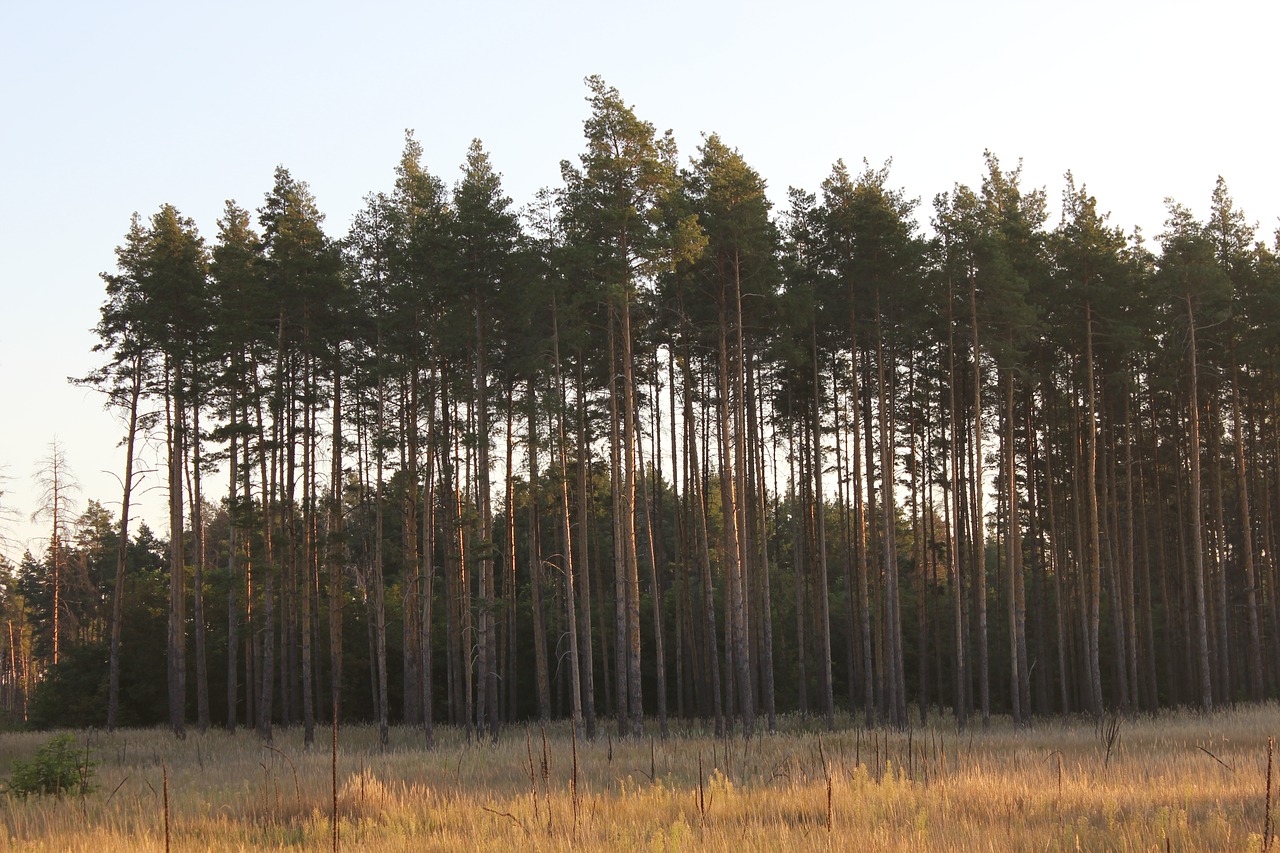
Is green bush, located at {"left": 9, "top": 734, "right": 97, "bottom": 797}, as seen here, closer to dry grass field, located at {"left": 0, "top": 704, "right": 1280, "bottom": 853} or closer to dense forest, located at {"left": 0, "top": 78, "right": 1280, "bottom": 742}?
dry grass field, located at {"left": 0, "top": 704, "right": 1280, "bottom": 853}

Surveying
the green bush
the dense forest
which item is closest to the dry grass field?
the green bush

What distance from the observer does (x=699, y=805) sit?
10.6 meters

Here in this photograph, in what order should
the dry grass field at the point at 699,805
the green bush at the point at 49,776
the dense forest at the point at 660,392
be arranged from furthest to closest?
the dense forest at the point at 660,392 < the green bush at the point at 49,776 < the dry grass field at the point at 699,805

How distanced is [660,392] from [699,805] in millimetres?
25967

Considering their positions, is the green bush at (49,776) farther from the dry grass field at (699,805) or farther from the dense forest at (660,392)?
the dense forest at (660,392)

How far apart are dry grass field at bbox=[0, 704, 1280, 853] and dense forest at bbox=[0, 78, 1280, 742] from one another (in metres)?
7.26

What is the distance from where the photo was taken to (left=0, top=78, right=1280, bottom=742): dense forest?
87.2 feet

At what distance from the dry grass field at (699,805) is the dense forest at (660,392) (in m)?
7.26

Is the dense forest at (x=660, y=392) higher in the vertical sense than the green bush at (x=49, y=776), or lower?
higher

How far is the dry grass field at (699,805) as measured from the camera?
29.1ft

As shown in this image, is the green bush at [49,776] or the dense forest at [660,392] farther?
the dense forest at [660,392]

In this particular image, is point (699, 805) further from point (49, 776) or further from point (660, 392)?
point (660, 392)

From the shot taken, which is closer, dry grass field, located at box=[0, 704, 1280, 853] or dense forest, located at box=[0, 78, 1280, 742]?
dry grass field, located at box=[0, 704, 1280, 853]

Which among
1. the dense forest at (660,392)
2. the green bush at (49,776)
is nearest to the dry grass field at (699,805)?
the green bush at (49,776)
